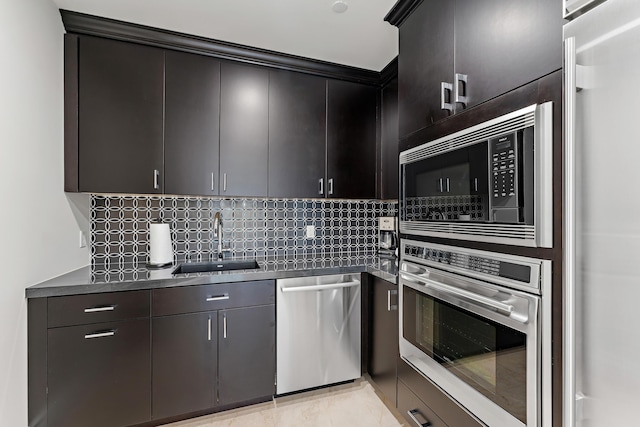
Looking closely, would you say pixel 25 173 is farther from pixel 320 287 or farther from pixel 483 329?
pixel 483 329

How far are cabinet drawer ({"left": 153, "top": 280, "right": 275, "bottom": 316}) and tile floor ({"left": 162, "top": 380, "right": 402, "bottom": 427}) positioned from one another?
28.0 inches

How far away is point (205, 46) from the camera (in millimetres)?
2098

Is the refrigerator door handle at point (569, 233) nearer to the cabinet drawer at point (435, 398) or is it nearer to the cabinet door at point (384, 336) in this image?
the cabinet drawer at point (435, 398)

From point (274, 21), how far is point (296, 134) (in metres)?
0.75

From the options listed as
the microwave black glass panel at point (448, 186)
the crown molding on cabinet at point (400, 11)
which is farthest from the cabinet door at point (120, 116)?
the microwave black glass panel at point (448, 186)

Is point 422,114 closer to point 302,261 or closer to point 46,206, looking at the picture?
point 302,261

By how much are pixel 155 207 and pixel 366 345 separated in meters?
1.84

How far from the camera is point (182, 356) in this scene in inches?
72.1

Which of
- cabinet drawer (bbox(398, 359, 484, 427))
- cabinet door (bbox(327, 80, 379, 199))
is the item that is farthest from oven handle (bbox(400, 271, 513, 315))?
cabinet door (bbox(327, 80, 379, 199))

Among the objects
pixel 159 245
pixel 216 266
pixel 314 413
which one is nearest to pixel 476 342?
pixel 314 413

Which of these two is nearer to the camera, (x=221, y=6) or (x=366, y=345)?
(x=221, y=6)

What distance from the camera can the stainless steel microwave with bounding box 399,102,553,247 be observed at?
98cm

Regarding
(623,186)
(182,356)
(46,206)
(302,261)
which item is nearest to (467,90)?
(623,186)

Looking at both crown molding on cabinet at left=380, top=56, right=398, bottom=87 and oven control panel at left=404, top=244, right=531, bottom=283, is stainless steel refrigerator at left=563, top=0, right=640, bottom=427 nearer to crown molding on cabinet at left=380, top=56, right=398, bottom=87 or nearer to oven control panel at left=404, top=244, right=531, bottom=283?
oven control panel at left=404, top=244, right=531, bottom=283
